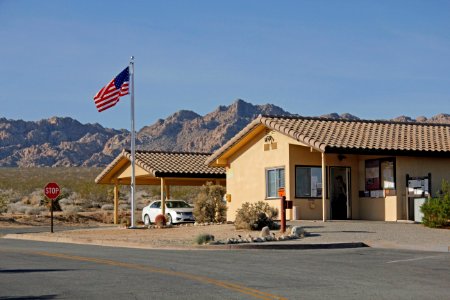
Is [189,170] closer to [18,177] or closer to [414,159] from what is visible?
[414,159]

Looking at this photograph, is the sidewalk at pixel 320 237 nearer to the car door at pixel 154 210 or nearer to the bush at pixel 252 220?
the bush at pixel 252 220

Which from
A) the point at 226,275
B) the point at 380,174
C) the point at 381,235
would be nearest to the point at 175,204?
the point at 380,174

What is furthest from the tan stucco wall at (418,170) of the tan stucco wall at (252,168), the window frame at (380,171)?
the tan stucco wall at (252,168)

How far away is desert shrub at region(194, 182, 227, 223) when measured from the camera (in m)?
39.1

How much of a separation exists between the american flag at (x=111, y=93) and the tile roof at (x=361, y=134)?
217 inches

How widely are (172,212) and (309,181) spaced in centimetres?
929

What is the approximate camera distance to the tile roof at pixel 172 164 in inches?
1618

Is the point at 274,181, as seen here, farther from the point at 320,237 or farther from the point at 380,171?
the point at 320,237

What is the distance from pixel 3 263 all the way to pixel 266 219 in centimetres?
1347

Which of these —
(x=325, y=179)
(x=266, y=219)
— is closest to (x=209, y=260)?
(x=266, y=219)

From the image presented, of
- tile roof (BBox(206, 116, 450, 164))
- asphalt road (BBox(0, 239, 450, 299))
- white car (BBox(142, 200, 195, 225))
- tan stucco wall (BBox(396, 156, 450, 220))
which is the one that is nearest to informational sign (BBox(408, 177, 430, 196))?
tan stucco wall (BBox(396, 156, 450, 220))

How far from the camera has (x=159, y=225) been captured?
36.7 m

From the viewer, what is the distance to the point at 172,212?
41438mm

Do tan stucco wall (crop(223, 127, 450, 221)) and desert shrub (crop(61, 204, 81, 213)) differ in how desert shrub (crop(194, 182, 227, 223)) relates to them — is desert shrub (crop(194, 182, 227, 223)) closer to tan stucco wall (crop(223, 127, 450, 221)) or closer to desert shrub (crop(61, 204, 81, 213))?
tan stucco wall (crop(223, 127, 450, 221))
